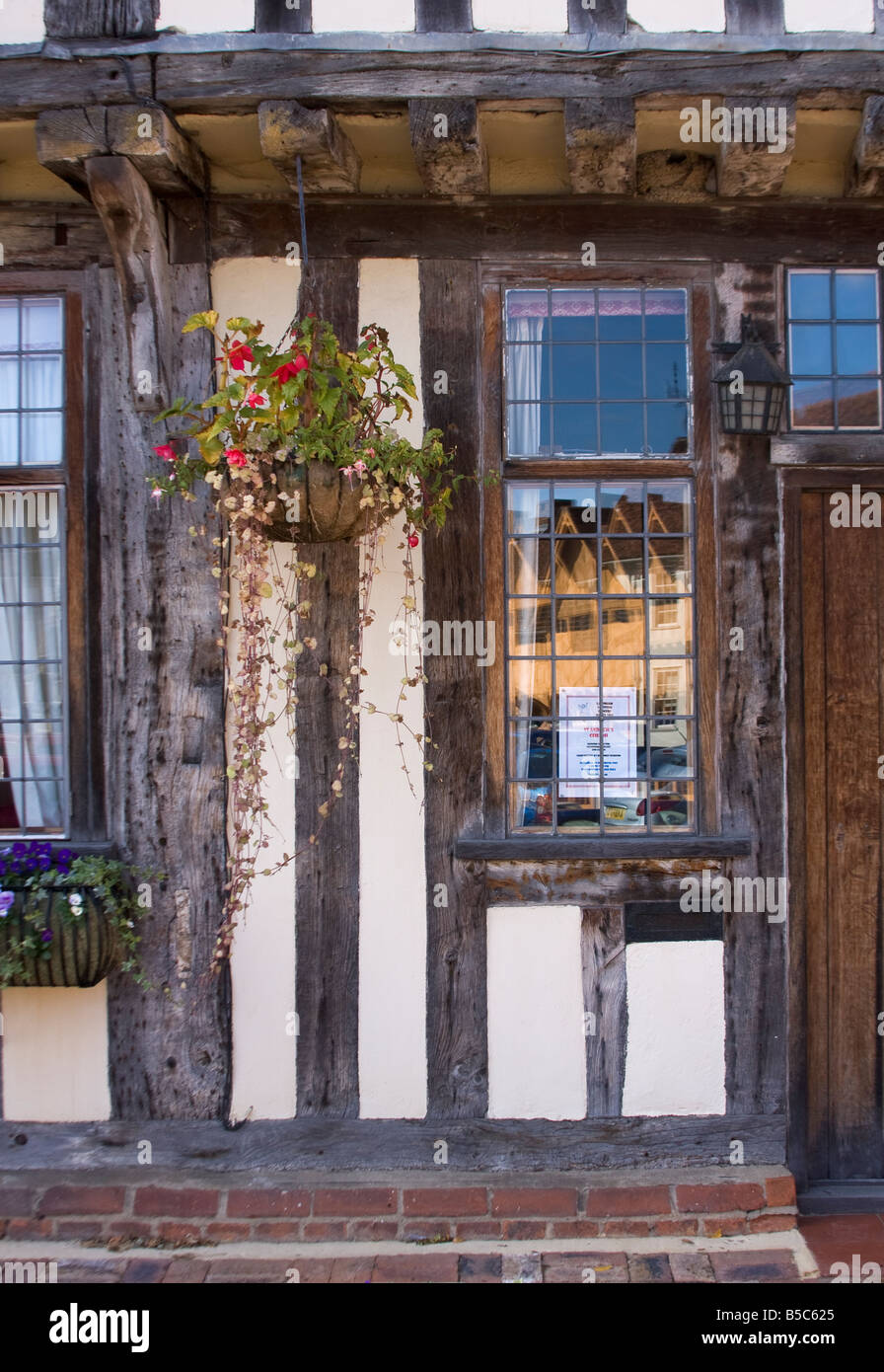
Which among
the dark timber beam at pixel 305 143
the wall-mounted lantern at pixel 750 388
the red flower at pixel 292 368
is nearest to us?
the red flower at pixel 292 368

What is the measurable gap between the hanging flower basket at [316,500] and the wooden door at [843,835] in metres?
1.83

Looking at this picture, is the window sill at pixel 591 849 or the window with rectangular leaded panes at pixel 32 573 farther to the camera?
the window with rectangular leaded panes at pixel 32 573

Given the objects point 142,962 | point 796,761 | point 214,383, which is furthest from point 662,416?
point 142,962

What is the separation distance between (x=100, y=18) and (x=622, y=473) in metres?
2.46

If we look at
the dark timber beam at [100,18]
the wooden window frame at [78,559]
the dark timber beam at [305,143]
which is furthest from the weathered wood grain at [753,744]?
the wooden window frame at [78,559]

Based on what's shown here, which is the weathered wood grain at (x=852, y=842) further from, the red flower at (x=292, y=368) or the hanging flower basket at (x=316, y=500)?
the red flower at (x=292, y=368)

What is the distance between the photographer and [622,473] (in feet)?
11.8

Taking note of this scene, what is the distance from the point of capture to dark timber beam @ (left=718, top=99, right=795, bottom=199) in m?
3.11

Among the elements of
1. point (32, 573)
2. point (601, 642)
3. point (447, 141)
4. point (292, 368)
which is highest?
point (447, 141)

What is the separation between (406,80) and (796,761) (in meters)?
2.84

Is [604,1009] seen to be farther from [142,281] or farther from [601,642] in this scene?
[142,281]

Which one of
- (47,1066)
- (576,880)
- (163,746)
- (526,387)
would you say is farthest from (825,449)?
(47,1066)

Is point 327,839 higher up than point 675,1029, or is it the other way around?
point 327,839

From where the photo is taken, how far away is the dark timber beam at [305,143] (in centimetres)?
309
